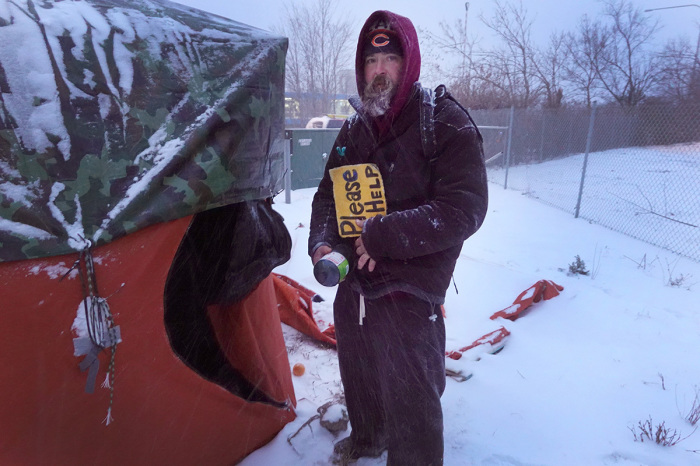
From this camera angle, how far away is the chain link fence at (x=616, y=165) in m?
6.92

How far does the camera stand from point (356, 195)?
1721 mm

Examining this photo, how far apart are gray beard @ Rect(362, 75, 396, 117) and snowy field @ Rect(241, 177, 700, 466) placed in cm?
160

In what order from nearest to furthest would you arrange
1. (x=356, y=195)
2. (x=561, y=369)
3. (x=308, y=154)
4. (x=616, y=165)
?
1. (x=356, y=195)
2. (x=561, y=369)
3. (x=308, y=154)
4. (x=616, y=165)

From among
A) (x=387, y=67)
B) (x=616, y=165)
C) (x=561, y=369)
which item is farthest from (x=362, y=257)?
(x=616, y=165)

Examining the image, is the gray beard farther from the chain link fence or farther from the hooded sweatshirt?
the chain link fence

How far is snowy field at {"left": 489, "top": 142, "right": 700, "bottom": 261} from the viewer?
6.55 m

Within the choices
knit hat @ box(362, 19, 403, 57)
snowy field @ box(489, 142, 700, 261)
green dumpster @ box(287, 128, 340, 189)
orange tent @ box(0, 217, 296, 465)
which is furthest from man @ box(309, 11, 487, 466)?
green dumpster @ box(287, 128, 340, 189)

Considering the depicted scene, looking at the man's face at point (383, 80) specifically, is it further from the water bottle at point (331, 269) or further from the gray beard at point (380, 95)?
the water bottle at point (331, 269)

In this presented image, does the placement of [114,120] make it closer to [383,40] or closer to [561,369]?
[383,40]

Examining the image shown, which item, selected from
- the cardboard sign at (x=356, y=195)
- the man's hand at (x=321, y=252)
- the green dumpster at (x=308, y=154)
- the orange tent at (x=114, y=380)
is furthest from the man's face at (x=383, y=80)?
the green dumpster at (x=308, y=154)

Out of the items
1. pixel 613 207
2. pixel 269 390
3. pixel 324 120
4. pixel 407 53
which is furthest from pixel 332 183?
pixel 324 120

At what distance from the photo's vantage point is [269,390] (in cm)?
205

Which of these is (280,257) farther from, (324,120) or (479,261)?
(324,120)

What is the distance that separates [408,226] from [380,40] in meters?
0.77
